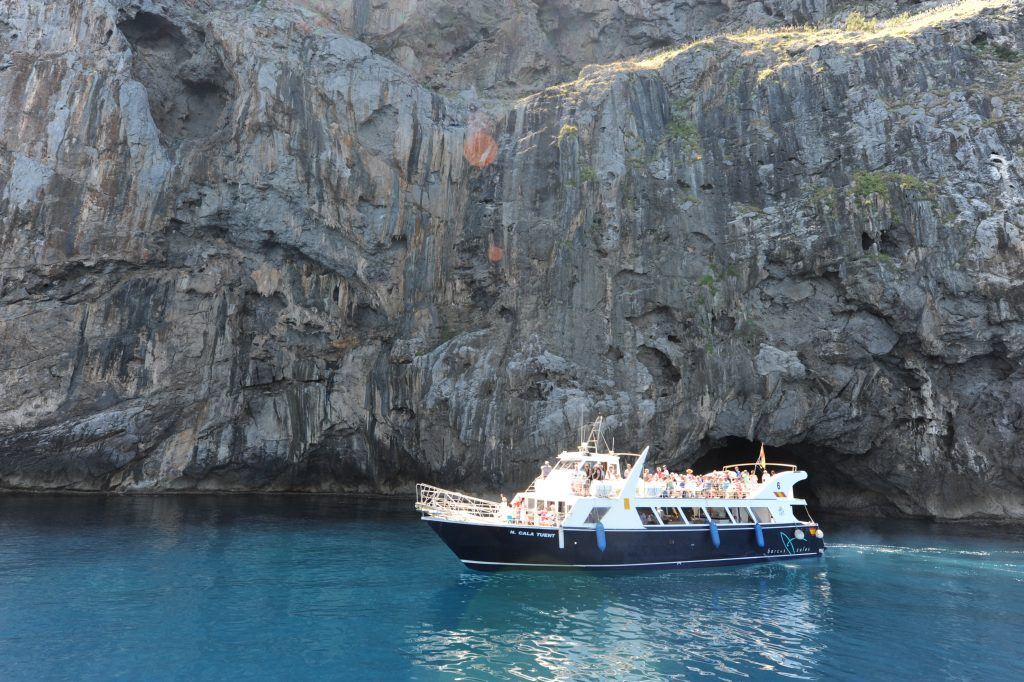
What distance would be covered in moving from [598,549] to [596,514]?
1.29 meters

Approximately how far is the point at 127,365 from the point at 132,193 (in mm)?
10292

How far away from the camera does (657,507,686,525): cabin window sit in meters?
27.7

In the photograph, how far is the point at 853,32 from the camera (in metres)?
46.7

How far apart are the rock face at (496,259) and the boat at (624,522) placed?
9517 mm

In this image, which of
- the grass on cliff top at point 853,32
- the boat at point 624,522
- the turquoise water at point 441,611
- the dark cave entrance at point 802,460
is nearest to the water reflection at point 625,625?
the turquoise water at point 441,611

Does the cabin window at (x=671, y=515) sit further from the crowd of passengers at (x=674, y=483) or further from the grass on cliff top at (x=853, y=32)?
the grass on cliff top at (x=853, y=32)

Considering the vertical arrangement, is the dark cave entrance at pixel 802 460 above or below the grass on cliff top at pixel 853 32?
below

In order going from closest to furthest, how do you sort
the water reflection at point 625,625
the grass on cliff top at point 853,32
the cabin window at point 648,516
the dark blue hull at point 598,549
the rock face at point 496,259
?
the water reflection at point 625,625 < the dark blue hull at point 598,549 < the cabin window at point 648,516 < the rock face at point 496,259 < the grass on cliff top at point 853,32

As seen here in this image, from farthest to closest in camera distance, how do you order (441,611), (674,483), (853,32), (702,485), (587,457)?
(853,32) < (702,485) < (674,483) < (587,457) < (441,611)

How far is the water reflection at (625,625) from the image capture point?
616 inches

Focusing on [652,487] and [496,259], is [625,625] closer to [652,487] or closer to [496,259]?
[652,487]

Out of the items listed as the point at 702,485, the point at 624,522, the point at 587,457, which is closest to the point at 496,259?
the point at 587,457

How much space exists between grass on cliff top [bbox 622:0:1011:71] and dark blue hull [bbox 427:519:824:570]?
3239cm

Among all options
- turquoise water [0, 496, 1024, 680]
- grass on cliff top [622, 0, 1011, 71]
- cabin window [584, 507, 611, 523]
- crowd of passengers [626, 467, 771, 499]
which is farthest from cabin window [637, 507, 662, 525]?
grass on cliff top [622, 0, 1011, 71]
